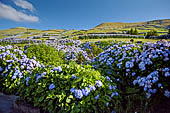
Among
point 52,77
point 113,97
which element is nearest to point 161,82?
point 113,97

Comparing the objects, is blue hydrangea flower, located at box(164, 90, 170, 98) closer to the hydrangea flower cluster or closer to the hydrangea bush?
the hydrangea bush

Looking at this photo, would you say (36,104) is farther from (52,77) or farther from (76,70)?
(76,70)

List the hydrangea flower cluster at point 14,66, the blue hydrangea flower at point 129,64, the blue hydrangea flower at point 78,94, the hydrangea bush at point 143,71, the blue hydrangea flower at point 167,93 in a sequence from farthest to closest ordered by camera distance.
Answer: the hydrangea flower cluster at point 14,66 → the blue hydrangea flower at point 129,64 → the hydrangea bush at point 143,71 → the blue hydrangea flower at point 167,93 → the blue hydrangea flower at point 78,94

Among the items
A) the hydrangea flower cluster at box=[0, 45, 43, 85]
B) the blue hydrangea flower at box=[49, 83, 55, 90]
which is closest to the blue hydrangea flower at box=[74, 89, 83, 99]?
the blue hydrangea flower at box=[49, 83, 55, 90]

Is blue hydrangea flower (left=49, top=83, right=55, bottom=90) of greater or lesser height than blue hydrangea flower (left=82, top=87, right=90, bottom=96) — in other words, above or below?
above

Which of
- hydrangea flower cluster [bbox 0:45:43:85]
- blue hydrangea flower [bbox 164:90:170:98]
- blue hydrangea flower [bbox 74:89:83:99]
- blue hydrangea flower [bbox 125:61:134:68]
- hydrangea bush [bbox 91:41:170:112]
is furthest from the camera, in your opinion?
hydrangea flower cluster [bbox 0:45:43:85]

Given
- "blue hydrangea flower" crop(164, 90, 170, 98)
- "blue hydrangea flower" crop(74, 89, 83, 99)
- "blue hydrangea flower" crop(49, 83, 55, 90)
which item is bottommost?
"blue hydrangea flower" crop(164, 90, 170, 98)

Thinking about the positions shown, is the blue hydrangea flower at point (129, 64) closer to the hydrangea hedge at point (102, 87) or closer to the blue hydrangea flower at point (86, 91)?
the hydrangea hedge at point (102, 87)

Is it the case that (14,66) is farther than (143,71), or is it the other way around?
(14,66)

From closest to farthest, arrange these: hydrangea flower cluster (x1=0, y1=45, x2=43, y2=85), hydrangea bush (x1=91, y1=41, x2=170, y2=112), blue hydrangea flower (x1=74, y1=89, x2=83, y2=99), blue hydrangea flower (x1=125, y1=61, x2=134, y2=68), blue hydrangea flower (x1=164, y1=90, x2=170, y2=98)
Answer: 1. blue hydrangea flower (x1=74, y1=89, x2=83, y2=99)
2. blue hydrangea flower (x1=164, y1=90, x2=170, y2=98)
3. hydrangea bush (x1=91, y1=41, x2=170, y2=112)
4. blue hydrangea flower (x1=125, y1=61, x2=134, y2=68)
5. hydrangea flower cluster (x1=0, y1=45, x2=43, y2=85)

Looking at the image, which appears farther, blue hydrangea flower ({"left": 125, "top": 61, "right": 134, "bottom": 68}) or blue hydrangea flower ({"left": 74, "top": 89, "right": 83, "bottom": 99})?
blue hydrangea flower ({"left": 125, "top": 61, "right": 134, "bottom": 68})

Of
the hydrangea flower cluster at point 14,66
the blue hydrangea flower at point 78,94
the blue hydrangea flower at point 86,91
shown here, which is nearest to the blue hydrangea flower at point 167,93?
the blue hydrangea flower at point 86,91

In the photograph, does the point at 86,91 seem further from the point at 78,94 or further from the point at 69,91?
the point at 69,91

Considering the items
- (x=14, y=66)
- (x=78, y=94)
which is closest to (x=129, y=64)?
(x=78, y=94)
